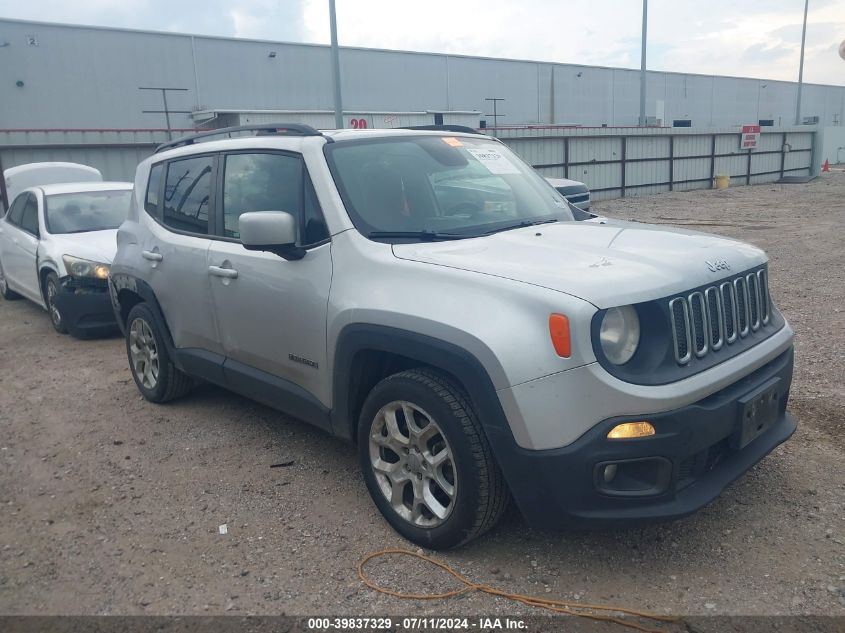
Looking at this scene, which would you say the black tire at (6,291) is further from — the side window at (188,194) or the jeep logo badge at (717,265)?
the jeep logo badge at (717,265)

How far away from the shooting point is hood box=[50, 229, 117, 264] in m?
7.80

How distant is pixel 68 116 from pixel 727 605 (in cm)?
3409

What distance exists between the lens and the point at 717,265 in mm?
3197

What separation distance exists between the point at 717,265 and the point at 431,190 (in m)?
1.49

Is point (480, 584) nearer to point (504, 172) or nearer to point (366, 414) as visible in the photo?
point (366, 414)

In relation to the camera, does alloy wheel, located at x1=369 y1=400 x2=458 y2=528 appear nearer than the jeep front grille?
No

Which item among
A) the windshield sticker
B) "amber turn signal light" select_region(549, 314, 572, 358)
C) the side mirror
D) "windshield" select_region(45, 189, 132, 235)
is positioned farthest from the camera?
"windshield" select_region(45, 189, 132, 235)

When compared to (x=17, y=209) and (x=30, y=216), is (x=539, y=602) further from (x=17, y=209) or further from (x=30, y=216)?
(x=17, y=209)

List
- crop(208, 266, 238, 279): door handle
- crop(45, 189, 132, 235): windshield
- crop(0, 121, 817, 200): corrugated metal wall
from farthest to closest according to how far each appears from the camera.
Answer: crop(0, 121, 817, 200): corrugated metal wall < crop(45, 189, 132, 235): windshield < crop(208, 266, 238, 279): door handle

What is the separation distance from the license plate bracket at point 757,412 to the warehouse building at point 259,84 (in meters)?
20.8

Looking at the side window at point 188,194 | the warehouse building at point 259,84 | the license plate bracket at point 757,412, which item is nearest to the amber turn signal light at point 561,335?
the license plate bracket at point 757,412

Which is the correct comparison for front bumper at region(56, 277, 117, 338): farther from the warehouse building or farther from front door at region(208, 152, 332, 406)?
the warehouse building

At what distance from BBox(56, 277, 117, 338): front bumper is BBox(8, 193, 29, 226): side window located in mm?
2209

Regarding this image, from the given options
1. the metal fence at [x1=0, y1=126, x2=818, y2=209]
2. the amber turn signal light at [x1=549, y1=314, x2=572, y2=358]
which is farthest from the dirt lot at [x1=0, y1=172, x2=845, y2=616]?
the metal fence at [x1=0, y1=126, x2=818, y2=209]
